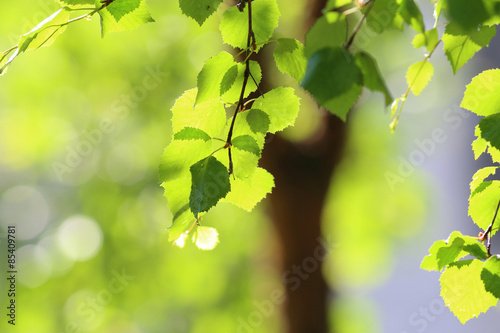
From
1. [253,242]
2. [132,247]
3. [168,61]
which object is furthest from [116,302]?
[168,61]

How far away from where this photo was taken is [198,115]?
0.62 m

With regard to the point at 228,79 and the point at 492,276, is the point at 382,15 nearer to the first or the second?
the point at 228,79

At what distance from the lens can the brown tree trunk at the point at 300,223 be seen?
4.41m

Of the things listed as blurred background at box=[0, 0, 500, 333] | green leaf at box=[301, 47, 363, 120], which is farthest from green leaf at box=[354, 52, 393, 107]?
blurred background at box=[0, 0, 500, 333]

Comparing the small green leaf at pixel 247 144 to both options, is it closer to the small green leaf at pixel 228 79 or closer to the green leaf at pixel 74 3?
the small green leaf at pixel 228 79

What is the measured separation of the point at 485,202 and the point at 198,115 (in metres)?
0.46

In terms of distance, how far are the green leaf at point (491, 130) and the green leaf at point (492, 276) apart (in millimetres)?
162

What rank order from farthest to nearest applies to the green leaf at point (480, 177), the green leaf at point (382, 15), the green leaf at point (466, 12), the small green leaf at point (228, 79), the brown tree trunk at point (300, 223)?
the brown tree trunk at point (300, 223), the green leaf at point (480, 177), the small green leaf at point (228, 79), the green leaf at point (382, 15), the green leaf at point (466, 12)

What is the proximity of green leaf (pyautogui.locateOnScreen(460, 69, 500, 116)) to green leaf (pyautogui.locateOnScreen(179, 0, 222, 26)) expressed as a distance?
39cm

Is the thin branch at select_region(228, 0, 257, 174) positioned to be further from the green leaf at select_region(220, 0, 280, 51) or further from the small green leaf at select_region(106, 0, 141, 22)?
the small green leaf at select_region(106, 0, 141, 22)

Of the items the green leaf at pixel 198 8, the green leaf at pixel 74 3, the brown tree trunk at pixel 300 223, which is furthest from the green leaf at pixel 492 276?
the brown tree trunk at pixel 300 223

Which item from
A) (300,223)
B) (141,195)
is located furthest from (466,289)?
(141,195)

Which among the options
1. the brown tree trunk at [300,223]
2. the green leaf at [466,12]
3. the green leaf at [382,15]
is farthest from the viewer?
the brown tree trunk at [300,223]

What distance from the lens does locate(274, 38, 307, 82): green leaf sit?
2.02 feet
